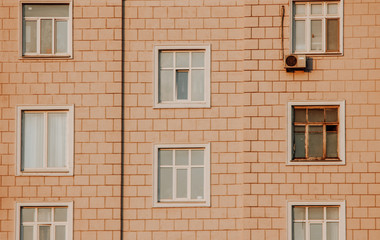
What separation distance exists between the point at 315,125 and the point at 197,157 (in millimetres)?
2883

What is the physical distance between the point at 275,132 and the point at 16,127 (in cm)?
609

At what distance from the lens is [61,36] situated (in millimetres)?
17656

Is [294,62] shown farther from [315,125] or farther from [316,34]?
[315,125]

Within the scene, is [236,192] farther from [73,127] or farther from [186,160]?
[73,127]

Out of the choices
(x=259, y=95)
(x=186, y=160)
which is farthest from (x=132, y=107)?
(x=259, y=95)

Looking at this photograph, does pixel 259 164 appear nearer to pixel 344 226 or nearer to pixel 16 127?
pixel 344 226

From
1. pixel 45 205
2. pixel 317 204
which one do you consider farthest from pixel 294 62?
pixel 45 205

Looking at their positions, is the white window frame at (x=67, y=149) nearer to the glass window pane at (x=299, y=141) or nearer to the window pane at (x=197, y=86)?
the window pane at (x=197, y=86)

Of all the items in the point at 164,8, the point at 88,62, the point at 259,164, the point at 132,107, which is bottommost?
the point at 259,164

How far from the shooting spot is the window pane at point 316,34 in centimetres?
1738

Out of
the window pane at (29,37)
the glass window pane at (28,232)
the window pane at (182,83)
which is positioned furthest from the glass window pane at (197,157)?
the window pane at (29,37)

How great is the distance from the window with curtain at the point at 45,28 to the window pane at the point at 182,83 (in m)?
2.79

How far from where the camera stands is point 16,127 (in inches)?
682

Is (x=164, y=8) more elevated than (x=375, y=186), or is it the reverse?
(x=164, y=8)
